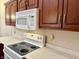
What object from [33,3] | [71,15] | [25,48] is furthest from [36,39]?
[71,15]

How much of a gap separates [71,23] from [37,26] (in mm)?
712

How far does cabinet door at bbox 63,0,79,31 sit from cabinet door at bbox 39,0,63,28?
0.10 m

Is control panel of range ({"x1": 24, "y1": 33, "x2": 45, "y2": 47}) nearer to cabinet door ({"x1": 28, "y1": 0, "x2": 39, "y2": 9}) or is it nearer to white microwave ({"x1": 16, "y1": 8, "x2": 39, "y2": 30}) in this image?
white microwave ({"x1": 16, "y1": 8, "x2": 39, "y2": 30})

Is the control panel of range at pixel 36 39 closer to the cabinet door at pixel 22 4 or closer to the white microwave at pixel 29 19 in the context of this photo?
the white microwave at pixel 29 19

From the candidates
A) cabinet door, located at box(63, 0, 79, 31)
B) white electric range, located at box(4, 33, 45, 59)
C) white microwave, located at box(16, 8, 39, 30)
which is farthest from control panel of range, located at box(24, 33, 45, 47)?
cabinet door, located at box(63, 0, 79, 31)

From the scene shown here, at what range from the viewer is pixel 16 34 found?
11.2 feet

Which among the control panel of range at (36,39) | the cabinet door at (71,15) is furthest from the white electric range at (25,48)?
the cabinet door at (71,15)

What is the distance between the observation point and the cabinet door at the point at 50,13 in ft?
4.52

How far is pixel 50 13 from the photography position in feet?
5.02

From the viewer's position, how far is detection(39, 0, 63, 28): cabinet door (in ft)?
4.52

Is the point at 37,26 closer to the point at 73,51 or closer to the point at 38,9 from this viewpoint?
the point at 38,9

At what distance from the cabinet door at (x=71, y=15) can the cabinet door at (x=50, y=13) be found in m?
0.10

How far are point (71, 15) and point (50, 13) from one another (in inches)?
15.1

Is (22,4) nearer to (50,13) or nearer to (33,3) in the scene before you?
(33,3)
